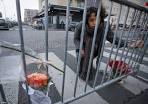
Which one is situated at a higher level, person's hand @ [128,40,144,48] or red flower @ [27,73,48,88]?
person's hand @ [128,40,144,48]

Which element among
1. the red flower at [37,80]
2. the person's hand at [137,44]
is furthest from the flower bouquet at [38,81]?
the person's hand at [137,44]

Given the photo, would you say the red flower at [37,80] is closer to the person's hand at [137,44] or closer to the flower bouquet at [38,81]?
the flower bouquet at [38,81]

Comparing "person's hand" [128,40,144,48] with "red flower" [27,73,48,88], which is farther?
"person's hand" [128,40,144,48]

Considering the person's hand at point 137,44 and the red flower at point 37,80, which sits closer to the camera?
the red flower at point 37,80

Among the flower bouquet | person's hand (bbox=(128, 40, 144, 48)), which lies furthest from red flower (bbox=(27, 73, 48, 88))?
person's hand (bbox=(128, 40, 144, 48))

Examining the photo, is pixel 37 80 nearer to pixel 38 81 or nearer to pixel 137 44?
pixel 38 81

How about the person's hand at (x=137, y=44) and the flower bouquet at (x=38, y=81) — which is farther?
the person's hand at (x=137, y=44)

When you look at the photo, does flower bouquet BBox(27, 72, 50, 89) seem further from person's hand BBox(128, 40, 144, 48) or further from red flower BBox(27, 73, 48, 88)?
person's hand BBox(128, 40, 144, 48)

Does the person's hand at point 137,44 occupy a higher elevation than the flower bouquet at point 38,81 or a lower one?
higher

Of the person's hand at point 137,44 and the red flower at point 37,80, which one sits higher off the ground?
the person's hand at point 137,44

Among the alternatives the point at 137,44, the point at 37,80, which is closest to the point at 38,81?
the point at 37,80

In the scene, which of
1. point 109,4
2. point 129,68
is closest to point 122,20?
point 109,4

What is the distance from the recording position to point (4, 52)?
3.62ft

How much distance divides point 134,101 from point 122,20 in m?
1.17
